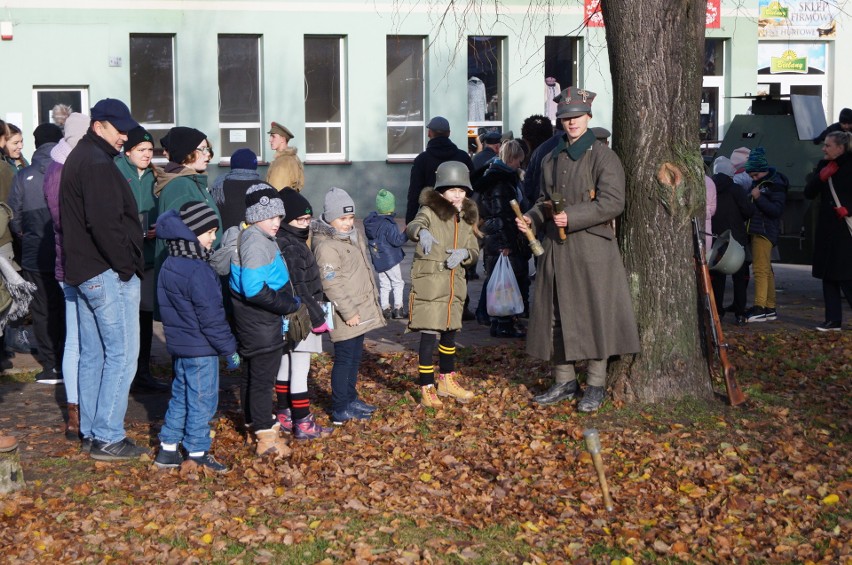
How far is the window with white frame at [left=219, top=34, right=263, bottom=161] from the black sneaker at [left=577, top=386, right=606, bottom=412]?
16747 mm

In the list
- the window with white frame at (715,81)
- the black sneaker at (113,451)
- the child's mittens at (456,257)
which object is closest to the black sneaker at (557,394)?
the child's mittens at (456,257)

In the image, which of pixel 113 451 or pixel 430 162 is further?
pixel 430 162

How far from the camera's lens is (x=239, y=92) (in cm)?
2380

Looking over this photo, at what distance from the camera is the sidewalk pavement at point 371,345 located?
8.26 metres

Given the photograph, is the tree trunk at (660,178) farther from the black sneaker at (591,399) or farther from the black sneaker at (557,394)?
the black sneaker at (557,394)

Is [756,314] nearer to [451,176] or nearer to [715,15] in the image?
[451,176]

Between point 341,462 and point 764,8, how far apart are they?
24.2m

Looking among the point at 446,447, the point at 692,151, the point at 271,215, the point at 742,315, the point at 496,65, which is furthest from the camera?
the point at 496,65

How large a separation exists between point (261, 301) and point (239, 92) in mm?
17812

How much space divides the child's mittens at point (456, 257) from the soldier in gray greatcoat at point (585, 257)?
1.91 ft

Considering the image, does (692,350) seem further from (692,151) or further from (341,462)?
(341,462)

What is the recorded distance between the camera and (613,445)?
700 cm

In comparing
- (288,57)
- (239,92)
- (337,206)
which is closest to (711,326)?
(337,206)

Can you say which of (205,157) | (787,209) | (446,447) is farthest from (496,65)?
(446,447)
